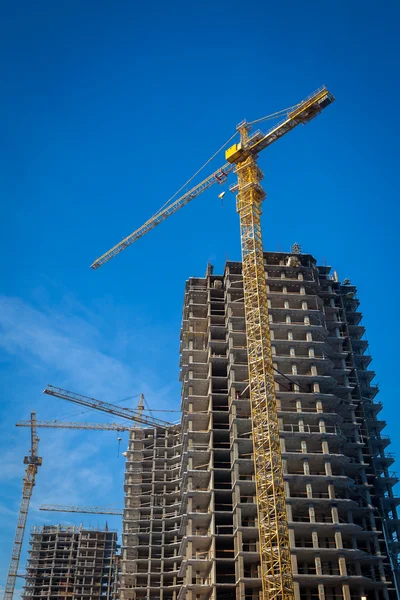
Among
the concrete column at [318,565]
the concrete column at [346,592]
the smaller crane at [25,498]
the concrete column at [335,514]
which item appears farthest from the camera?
the smaller crane at [25,498]

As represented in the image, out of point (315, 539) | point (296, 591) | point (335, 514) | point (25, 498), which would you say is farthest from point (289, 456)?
point (25, 498)

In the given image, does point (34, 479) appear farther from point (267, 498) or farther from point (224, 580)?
point (267, 498)

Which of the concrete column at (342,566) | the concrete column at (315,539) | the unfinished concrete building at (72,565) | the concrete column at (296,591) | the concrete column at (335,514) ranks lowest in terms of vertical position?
the concrete column at (296,591)

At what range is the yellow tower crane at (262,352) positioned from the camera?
66.8 metres

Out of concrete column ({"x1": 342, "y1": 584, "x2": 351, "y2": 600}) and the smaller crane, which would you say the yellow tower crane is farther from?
the smaller crane

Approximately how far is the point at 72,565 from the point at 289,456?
110 meters

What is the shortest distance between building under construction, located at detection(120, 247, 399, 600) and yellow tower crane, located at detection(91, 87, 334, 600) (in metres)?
7.06

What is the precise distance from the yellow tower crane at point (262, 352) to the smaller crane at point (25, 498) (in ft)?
287

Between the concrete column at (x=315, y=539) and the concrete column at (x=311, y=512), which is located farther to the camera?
the concrete column at (x=311, y=512)

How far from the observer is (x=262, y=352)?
74312 millimetres

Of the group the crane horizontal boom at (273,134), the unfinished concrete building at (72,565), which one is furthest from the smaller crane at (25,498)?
the crane horizontal boom at (273,134)

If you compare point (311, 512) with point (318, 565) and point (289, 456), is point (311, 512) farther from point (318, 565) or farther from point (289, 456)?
point (289, 456)

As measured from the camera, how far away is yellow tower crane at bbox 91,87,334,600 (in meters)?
66.8

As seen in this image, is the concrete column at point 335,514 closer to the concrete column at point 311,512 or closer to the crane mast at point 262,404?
the concrete column at point 311,512
